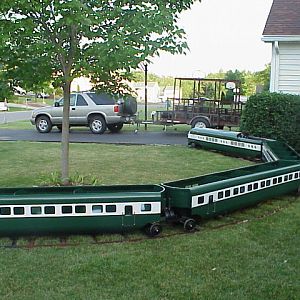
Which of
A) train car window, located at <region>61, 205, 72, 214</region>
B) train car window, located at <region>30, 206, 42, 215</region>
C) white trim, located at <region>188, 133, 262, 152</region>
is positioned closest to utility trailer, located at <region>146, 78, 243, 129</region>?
white trim, located at <region>188, 133, 262, 152</region>

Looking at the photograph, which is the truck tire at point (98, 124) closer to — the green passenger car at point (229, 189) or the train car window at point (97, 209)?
the green passenger car at point (229, 189)

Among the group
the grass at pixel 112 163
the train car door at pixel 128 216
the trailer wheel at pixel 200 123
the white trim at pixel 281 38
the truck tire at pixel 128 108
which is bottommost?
the grass at pixel 112 163

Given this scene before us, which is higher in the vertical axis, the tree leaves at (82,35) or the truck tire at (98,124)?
the tree leaves at (82,35)

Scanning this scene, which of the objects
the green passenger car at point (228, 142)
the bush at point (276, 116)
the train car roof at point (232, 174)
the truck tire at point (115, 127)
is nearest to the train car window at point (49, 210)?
the train car roof at point (232, 174)

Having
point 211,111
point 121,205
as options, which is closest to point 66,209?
point 121,205

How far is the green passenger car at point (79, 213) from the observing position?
16.1 feet

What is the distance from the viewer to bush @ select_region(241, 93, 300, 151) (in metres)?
10.8

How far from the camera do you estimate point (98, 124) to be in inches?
728

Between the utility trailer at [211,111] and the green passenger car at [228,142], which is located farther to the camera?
the utility trailer at [211,111]

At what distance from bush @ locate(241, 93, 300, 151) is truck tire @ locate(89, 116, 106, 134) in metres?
8.17

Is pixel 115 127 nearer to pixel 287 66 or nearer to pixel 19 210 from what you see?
pixel 287 66

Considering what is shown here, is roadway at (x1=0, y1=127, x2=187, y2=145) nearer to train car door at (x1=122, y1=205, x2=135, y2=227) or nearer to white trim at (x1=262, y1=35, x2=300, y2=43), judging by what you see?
white trim at (x1=262, y1=35, x2=300, y2=43)

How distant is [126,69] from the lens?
271 inches

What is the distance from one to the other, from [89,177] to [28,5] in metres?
3.26
